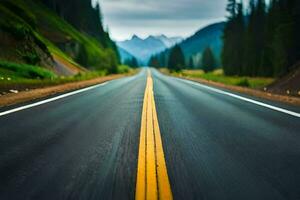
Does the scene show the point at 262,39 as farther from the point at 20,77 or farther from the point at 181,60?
the point at 181,60

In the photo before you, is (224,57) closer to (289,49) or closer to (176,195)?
(289,49)

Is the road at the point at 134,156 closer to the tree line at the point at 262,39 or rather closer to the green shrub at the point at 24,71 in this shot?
the green shrub at the point at 24,71

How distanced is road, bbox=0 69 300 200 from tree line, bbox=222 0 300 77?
34174mm

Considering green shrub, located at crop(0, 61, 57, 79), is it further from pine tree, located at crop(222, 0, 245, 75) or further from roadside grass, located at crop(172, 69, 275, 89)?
pine tree, located at crop(222, 0, 245, 75)

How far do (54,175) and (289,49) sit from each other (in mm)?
39305

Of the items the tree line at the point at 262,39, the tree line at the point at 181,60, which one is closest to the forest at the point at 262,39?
the tree line at the point at 262,39

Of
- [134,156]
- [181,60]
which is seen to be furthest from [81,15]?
[134,156]

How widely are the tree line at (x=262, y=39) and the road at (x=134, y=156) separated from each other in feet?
112

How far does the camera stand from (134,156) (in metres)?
4.27

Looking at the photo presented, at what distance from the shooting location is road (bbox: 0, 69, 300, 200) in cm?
315

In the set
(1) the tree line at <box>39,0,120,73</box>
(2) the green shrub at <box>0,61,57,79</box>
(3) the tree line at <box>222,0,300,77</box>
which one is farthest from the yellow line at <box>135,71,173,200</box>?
(1) the tree line at <box>39,0,120,73</box>

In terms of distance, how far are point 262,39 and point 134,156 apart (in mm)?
60811

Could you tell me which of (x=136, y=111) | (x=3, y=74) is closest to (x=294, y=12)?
(x=3, y=74)

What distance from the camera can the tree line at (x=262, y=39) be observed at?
3834cm
